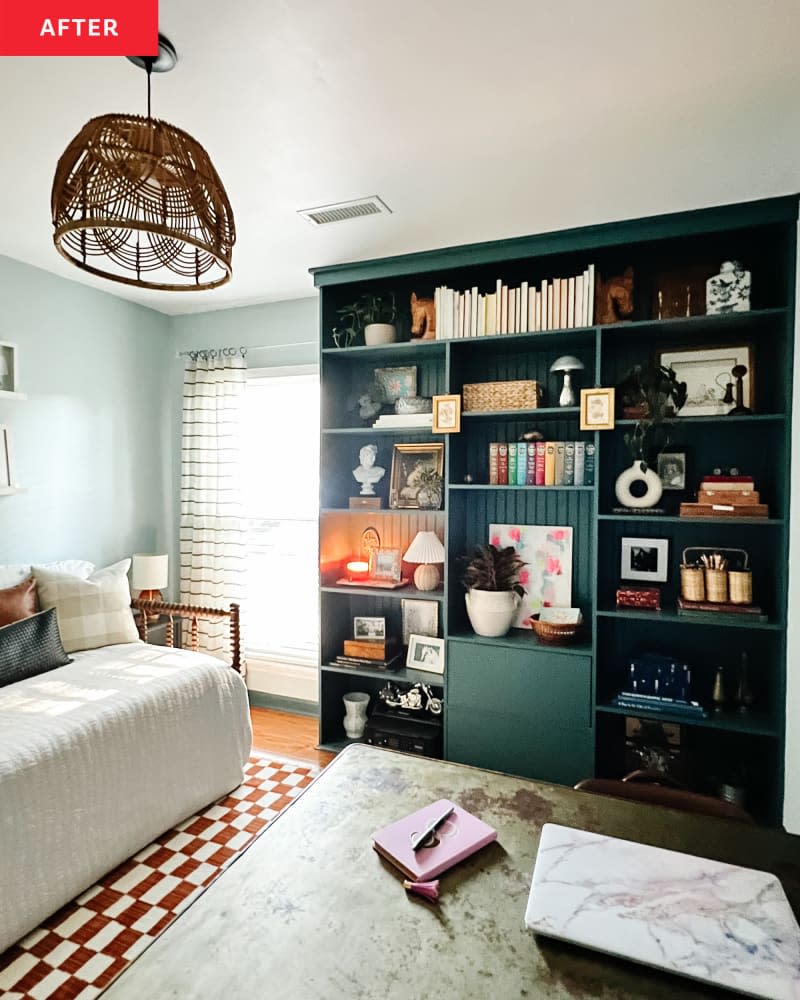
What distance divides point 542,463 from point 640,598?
0.75 metres

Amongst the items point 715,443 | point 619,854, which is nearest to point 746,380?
point 715,443

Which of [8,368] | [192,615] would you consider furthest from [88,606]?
[8,368]

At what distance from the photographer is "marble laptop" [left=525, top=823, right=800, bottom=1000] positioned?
82 cm

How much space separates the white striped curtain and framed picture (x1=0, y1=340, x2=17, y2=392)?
101cm

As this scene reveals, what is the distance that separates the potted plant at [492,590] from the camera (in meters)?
2.83

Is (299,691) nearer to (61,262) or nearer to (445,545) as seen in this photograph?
(445,545)

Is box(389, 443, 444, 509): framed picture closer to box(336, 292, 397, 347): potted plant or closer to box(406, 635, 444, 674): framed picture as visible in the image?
box(336, 292, 397, 347): potted plant

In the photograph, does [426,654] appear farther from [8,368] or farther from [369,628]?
[8,368]

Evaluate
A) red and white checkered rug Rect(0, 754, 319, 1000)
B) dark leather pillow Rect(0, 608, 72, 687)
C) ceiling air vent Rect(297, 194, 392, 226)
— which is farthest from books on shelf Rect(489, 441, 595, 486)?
dark leather pillow Rect(0, 608, 72, 687)

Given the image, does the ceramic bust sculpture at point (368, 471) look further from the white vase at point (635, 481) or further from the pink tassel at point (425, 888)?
the pink tassel at point (425, 888)

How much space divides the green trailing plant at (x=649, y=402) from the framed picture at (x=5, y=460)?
300 cm

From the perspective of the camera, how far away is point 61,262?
10.1 feet

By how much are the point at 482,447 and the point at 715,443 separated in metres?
1.08

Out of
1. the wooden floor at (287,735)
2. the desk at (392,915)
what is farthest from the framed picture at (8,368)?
the desk at (392,915)
